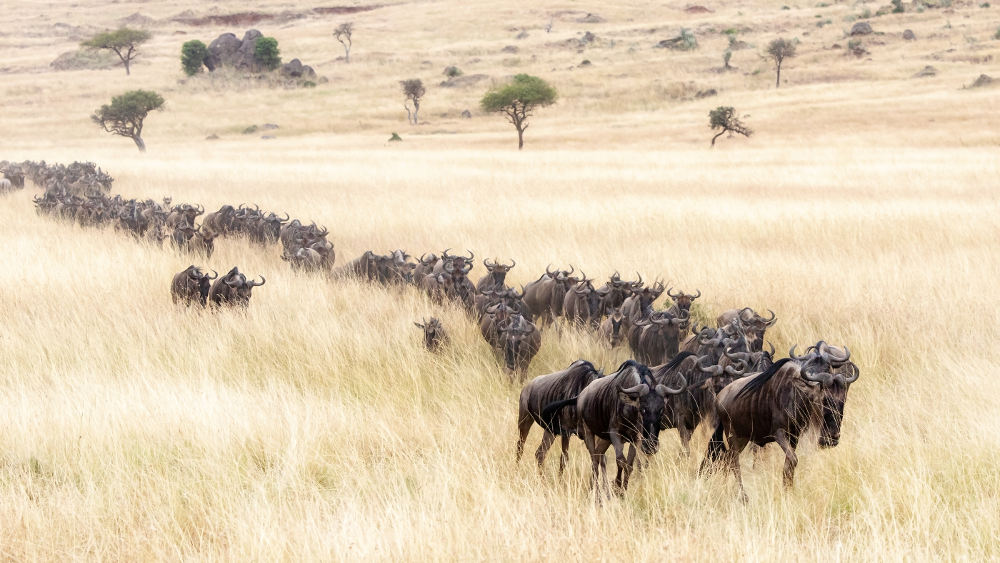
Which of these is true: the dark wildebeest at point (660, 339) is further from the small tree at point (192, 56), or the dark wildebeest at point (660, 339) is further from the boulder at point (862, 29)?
the small tree at point (192, 56)

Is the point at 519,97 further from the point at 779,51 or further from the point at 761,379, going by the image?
the point at 761,379

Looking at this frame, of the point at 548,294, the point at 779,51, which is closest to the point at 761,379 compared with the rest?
the point at 548,294

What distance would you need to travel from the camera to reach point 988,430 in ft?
19.0

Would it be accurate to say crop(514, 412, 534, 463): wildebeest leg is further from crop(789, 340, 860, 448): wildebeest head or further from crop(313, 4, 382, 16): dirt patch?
crop(313, 4, 382, 16): dirt patch

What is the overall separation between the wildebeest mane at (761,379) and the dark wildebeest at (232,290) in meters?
6.88

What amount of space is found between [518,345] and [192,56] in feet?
297

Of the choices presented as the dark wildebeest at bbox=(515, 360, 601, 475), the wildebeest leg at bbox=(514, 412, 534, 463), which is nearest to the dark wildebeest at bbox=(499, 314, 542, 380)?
the wildebeest leg at bbox=(514, 412, 534, 463)

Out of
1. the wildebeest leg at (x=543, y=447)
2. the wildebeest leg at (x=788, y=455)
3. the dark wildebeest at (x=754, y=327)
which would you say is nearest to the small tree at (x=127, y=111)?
the dark wildebeest at (x=754, y=327)

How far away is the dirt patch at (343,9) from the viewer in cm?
14925

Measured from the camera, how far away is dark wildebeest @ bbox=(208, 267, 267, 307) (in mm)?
10531

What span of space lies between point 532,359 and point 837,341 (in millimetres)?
3164

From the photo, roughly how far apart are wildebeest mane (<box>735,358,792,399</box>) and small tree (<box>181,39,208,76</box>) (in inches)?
3640

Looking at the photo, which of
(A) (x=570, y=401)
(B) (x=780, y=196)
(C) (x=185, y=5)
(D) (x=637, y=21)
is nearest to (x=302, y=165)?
(B) (x=780, y=196)

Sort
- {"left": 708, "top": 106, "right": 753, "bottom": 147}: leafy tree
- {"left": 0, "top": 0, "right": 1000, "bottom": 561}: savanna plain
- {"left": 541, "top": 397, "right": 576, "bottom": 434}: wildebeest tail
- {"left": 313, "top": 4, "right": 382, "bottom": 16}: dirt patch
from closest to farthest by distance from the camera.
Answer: {"left": 0, "top": 0, "right": 1000, "bottom": 561}: savanna plain, {"left": 541, "top": 397, "right": 576, "bottom": 434}: wildebeest tail, {"left": 708, "top": 106, "right": 753, "bottom": 147}: leafy tree, {"left": 313, "top": 4, "right": 382, "bottom": 16}: dirt patch
